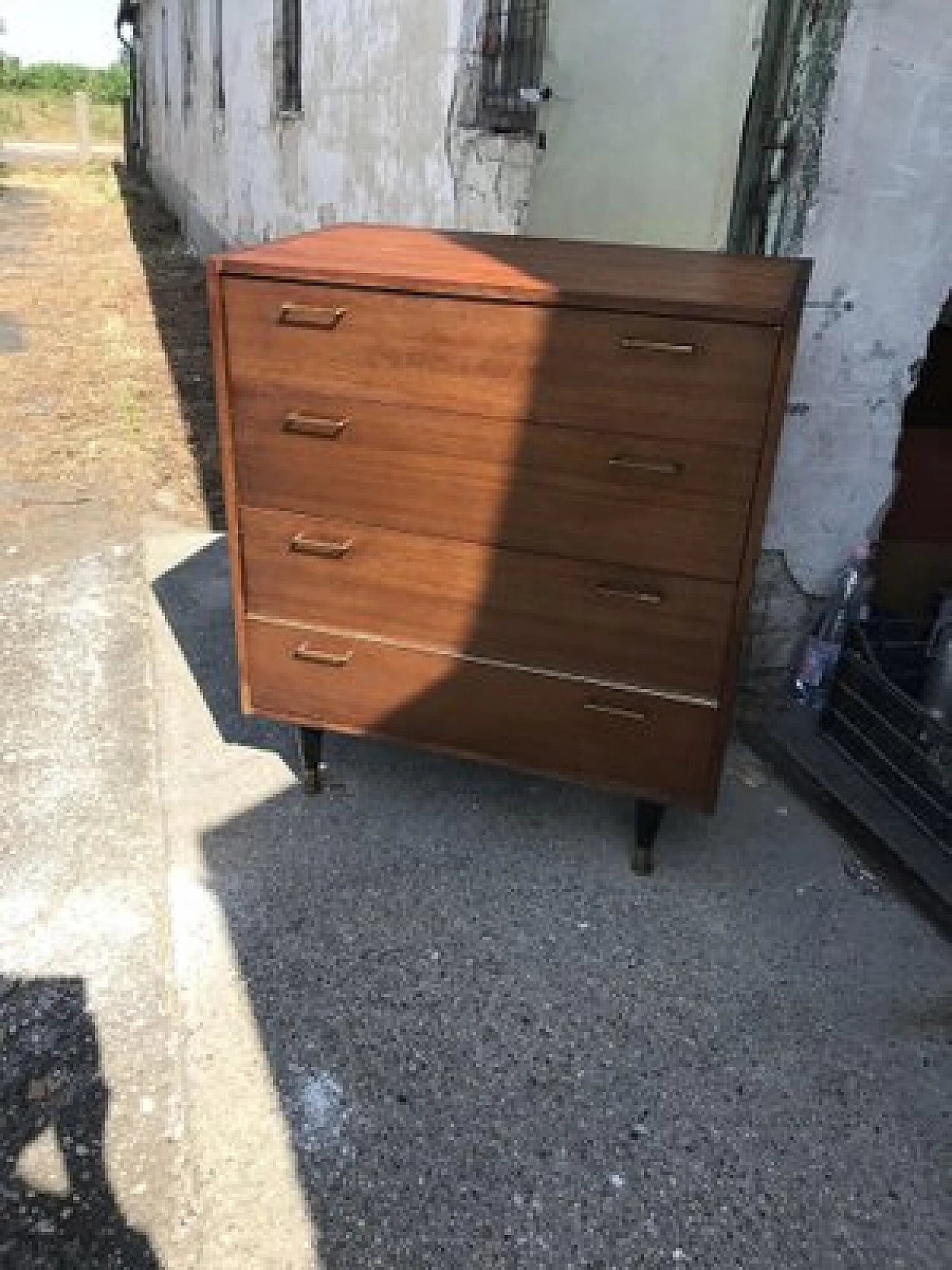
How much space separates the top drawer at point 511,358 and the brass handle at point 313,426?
0.07 metres

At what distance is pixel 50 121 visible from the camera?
29375 millimetres

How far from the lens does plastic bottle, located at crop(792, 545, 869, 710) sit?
9.40 feet

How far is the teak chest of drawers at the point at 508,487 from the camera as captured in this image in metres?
1.93

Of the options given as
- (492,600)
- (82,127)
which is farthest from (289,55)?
(82,127)

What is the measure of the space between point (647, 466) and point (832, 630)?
1.18m

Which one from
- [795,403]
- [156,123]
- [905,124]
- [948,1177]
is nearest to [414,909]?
[948,1177]

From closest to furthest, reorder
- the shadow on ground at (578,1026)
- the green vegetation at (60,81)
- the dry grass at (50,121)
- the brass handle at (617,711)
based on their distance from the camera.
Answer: the shadow on ground at (578,1026) → the brass handle at (617,711) → the dry grass at (50,121) → the green vegetation at (60,81)

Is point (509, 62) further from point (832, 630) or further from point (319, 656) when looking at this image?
point (319, 656)

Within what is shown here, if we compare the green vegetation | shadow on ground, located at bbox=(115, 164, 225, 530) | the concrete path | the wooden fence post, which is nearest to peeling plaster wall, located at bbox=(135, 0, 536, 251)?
shadow on ground, located at bbox=(115, 164, 225, 530)

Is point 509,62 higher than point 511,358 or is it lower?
higher

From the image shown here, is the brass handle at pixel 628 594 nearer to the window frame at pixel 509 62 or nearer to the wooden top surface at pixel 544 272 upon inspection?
the wooden top surface at pixel 544 272

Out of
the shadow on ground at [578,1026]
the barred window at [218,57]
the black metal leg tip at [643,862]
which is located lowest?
the shadow on ground at [578,1026]

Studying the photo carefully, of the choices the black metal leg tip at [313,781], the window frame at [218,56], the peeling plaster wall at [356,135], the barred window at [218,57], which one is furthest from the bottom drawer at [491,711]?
the barred window at [218,57]

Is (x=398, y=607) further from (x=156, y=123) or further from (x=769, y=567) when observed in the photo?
(x=156, y=123)
